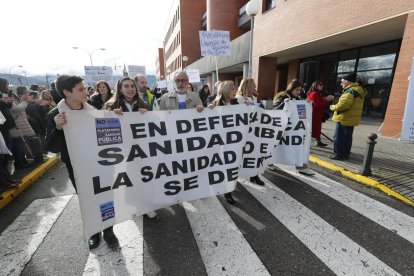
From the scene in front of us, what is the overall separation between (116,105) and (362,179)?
463 cm

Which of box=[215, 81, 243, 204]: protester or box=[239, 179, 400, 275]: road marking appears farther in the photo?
box=[215, 81, 243, 204]: protester

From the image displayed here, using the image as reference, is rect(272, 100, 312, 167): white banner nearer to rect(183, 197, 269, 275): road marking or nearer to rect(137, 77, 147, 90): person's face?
rect(183, 197, 269, 275): road marking

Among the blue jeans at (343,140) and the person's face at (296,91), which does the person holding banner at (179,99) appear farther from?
the blue jeans at (343,140)

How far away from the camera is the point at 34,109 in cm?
647

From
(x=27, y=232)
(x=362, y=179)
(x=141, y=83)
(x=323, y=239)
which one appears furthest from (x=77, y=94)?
(x=362, y=179)

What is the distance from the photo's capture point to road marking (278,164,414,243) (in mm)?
3018

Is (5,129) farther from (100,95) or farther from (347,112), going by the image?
(347,112)

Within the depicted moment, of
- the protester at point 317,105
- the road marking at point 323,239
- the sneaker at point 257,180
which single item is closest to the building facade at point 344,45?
the protester at point 317,105

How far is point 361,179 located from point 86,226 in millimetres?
4722

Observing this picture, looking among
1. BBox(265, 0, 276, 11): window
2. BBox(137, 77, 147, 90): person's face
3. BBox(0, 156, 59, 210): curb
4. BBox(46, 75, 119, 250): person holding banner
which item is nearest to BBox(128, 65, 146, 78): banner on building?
BBox(265, 0, 276, 11): window

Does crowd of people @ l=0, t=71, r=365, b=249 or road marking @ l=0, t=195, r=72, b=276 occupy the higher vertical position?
crowd of people @ l=0, t=71, r=365, b=249

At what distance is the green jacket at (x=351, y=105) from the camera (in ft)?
16.6

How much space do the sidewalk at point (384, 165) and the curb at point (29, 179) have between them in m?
6.30

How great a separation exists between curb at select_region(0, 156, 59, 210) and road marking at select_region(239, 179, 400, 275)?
427cm
